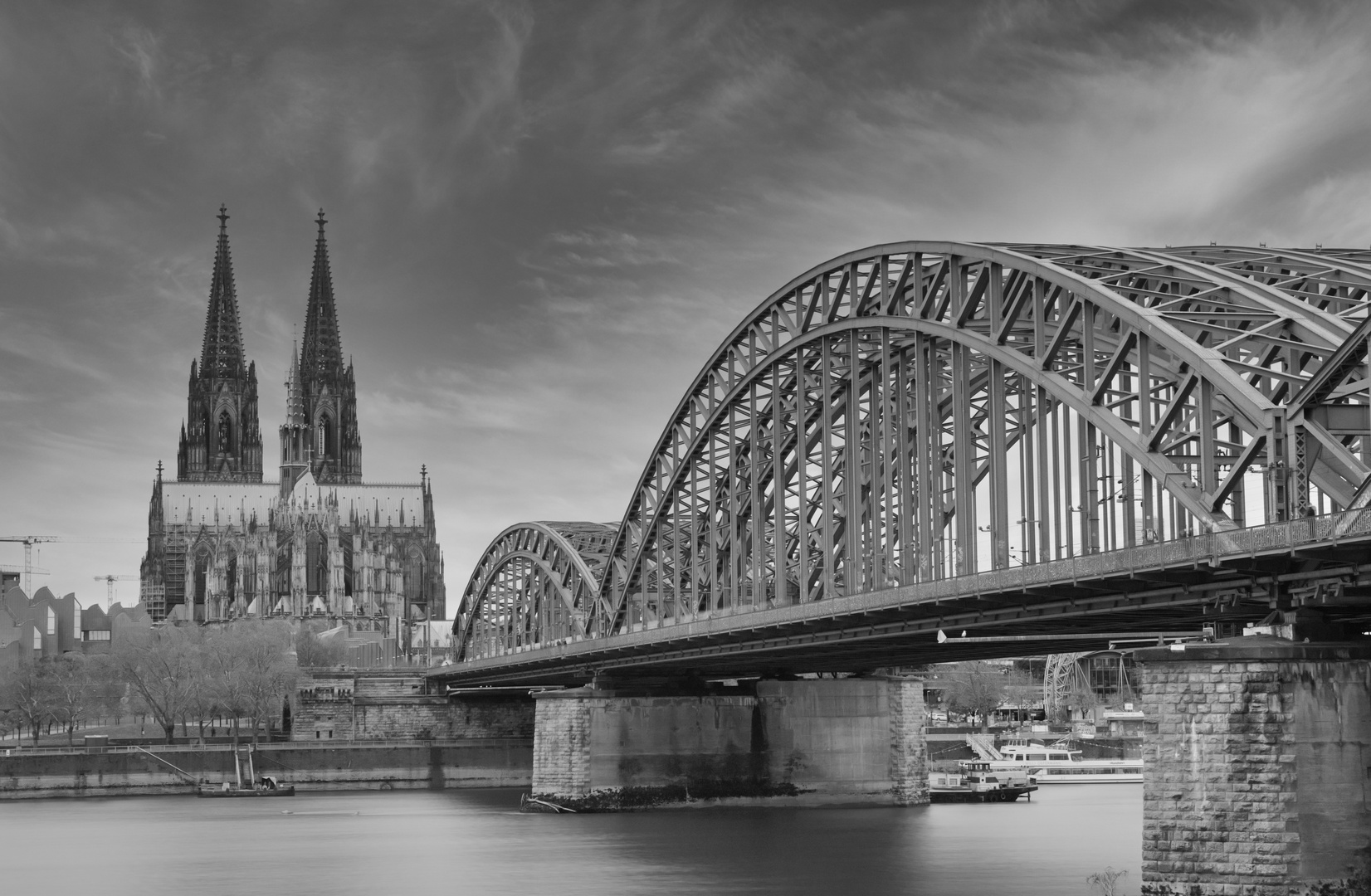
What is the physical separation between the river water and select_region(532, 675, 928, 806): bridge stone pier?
2.17 metres

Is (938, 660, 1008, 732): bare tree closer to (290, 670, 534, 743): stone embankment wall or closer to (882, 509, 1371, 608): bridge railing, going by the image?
(290, 670, 534, 743): stone embankment wall

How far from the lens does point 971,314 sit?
58625 millimetres

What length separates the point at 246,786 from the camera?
11600cm

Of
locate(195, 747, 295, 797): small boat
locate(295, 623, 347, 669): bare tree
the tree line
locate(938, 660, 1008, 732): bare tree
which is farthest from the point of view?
locate(938, 660, 1008, 732): bare tree

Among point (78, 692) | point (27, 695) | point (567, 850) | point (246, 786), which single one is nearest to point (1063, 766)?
point (246, 786)

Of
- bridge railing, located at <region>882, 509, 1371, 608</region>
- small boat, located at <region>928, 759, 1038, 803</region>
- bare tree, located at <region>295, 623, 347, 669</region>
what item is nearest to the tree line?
bare tree, located at <region>295, 623, 347, 669</region>

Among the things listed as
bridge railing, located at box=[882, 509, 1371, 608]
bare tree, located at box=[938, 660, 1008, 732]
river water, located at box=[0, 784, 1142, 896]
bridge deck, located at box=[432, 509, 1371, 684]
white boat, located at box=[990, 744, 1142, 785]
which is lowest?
white boat, located at box=[990, 744, 1142, 785]

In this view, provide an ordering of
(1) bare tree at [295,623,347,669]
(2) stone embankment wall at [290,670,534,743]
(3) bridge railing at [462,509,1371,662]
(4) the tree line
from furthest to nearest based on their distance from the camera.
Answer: (1) bare tree at [295,623,347,669] < (4) the tree line < (2) stone embankment wall at [290,670,534,743] < (3) bridge railing at [462,509,1371,662]

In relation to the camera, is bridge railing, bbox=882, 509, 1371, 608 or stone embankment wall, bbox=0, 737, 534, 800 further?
stone embankment wall, bbox=0, 737, 534, 800

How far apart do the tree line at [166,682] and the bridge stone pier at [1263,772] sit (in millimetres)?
101203

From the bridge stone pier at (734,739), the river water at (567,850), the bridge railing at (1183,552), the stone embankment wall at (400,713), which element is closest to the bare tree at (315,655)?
the stone embankment wall at (400,713)

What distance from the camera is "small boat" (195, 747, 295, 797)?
114 meters

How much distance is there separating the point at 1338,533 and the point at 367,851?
46767 millimetres

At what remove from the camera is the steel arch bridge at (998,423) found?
41.9 meters
